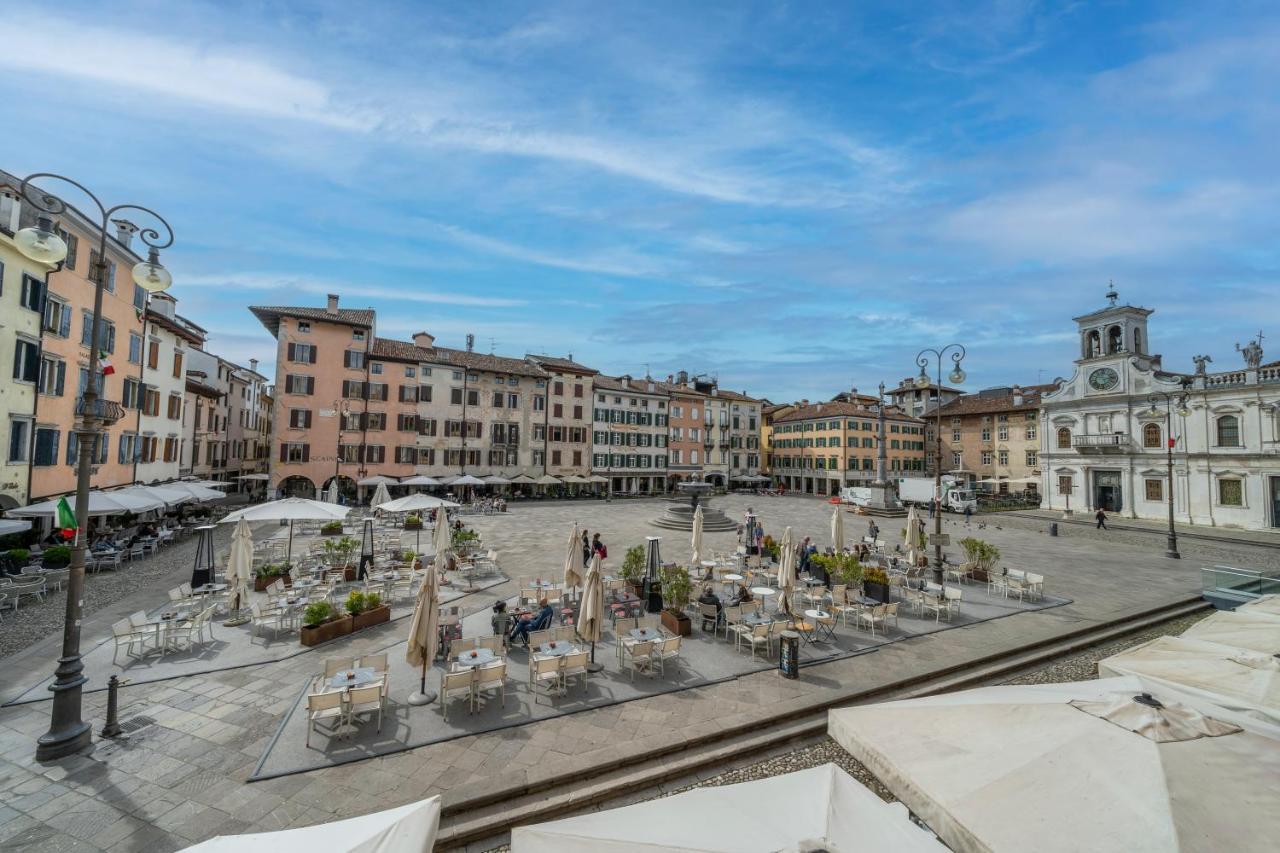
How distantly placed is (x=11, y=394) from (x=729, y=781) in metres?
27.4

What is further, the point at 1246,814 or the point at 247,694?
the point at 247,694

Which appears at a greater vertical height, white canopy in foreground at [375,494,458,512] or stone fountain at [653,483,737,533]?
white canopy in foreground at [375,494,458,512]

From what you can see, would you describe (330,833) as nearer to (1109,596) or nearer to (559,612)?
(559,612)

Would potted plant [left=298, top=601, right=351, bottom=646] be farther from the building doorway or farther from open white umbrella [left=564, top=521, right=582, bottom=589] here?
the building doorway

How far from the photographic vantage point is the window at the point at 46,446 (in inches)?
808

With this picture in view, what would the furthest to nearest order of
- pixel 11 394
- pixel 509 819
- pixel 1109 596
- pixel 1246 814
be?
pixel 11 394 → pixel 1109 596 → pixel 509 819 → pixel 1246 814

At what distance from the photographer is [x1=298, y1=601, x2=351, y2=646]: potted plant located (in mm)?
11578

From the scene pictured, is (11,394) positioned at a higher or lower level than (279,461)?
higher

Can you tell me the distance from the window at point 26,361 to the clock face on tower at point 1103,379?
207 ft

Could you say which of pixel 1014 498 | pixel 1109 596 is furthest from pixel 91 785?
pixel 1014 498

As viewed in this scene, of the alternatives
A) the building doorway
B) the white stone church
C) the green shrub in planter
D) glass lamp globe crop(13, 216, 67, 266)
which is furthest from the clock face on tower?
glass lamp globe crop(13, 216, 67, 266)

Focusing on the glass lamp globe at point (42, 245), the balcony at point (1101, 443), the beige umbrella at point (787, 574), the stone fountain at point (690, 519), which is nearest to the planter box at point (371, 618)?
the glass lamp globe at point (42, 245)

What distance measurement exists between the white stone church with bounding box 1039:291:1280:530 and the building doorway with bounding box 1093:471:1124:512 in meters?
0.07

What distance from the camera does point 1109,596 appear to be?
1700 cm
